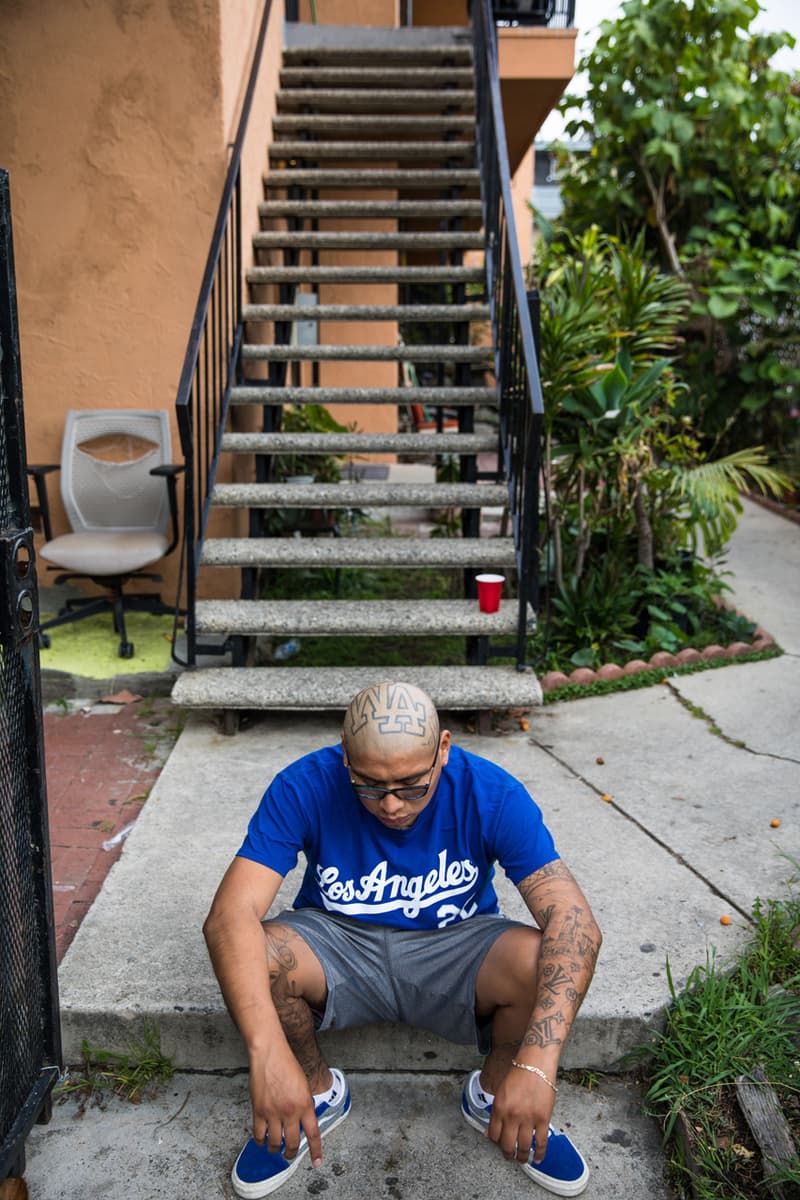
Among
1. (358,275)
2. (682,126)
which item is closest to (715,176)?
(682,126)

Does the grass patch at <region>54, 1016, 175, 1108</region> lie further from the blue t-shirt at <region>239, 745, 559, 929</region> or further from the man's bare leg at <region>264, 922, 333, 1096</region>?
the blue t-shirt at <region>239, 745, 559, 929</region>

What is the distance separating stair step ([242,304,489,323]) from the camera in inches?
207

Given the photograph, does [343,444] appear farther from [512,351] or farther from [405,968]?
[405,968]

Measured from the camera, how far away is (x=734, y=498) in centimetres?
495

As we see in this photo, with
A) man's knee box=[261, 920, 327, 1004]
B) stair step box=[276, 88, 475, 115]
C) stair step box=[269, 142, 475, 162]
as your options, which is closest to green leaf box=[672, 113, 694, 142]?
stair step box=[276, 88, 475, 115]

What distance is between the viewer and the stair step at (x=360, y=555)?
4309mm

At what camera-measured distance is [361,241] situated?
5.64 m

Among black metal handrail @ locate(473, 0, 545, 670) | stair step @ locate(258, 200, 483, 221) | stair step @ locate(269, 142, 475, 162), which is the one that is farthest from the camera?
stair step @ locate(269, 142, 475, 162)

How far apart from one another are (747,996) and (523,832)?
795 millimetres

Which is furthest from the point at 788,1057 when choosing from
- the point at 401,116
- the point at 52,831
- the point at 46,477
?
the point at 401,116

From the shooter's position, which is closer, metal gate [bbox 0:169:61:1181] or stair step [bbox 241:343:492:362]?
metal gate [bbox 0:169:61:1181]

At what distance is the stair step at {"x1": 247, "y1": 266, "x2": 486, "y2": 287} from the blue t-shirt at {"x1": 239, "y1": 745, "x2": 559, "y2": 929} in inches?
153

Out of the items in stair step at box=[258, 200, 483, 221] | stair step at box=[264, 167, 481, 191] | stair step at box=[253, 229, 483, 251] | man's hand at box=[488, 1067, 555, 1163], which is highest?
stair step at box=[264, 167, 481, 191]

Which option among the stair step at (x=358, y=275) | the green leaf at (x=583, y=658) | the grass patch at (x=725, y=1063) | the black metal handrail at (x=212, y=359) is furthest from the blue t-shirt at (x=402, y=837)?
the stair step at (x=358, y=275)
